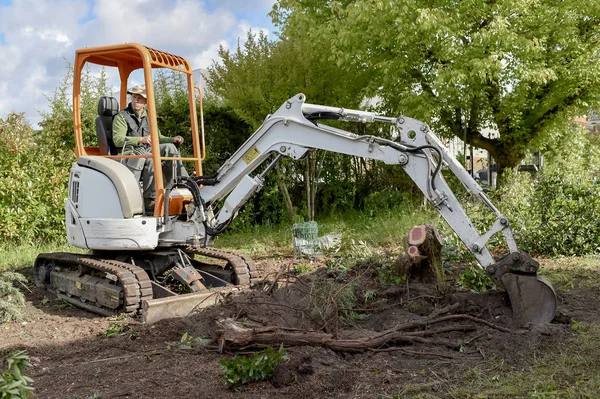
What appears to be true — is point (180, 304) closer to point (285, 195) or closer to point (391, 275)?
point (391, 275)

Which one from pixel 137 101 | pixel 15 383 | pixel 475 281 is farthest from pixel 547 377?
pixel 137 101

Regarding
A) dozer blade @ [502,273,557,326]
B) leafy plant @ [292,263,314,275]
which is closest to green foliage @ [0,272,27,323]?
leafy plant @ [292,263,314,275]

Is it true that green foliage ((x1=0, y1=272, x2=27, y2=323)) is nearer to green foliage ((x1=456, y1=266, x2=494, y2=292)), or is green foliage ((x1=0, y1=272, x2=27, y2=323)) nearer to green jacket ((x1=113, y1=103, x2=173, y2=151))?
green jacket ((x1=113, y1=103, x2=173, y2=151))

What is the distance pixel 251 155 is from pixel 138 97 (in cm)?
151

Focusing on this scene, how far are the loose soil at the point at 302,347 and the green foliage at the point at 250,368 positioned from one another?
59 millimetres

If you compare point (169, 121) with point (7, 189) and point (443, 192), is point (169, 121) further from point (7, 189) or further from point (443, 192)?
point (443, 192)

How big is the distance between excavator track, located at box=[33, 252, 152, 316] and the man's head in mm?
1772

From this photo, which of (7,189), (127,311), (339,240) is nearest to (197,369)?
(127,311)

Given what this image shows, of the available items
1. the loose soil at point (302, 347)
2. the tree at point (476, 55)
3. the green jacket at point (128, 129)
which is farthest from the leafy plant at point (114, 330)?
the tree at point (476, 55)

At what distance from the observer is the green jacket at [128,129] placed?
6.91 metres

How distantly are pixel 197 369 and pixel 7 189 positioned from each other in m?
7.40

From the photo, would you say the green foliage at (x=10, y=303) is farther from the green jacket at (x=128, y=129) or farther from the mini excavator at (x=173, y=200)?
the green jacket at (x=128, y=129)

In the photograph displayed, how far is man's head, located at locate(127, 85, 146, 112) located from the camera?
7.00m

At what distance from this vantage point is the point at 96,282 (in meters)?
6.98
